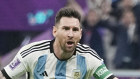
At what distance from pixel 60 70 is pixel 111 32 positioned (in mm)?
4283

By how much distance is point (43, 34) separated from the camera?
944 centimetres

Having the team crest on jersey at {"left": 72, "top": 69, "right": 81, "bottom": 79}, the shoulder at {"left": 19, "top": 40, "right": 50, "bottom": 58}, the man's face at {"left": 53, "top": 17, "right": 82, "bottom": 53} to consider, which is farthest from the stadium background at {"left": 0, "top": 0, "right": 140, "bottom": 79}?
the man's face at {"left": 53, "top": 17, "right": 82, "bottom": 53}

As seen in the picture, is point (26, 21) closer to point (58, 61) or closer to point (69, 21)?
point (58, 61)

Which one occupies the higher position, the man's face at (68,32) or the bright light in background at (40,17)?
the man's face at (68,32)

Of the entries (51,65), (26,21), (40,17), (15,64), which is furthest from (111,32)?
(15,64)

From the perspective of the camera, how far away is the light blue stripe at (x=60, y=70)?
5500 mm

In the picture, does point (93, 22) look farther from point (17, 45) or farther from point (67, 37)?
point (67, 37)

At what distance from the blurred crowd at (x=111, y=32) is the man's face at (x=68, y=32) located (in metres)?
3.66

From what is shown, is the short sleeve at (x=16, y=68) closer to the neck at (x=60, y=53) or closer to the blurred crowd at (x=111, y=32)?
the neck at (x=60, y=53)

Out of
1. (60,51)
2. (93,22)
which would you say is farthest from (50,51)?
(93,22)

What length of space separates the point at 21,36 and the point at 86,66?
425 centimetres

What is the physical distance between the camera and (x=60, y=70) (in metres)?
5.52

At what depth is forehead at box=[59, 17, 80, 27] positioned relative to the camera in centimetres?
525

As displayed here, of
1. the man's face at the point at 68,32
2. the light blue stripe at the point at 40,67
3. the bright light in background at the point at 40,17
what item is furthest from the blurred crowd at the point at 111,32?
the man's face at the point at 68,32
